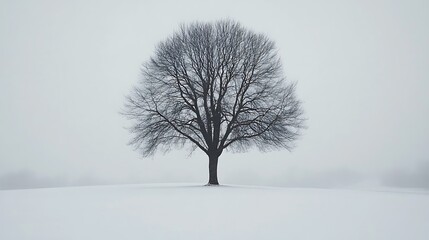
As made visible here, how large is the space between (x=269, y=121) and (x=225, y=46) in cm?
606

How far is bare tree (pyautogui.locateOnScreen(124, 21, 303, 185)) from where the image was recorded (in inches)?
1006

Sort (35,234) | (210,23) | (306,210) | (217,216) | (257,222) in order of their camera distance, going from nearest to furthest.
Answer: (35,234)
(257,222)
(217,216)
(306,210)
(210,23)

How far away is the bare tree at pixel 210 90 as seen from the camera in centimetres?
2556

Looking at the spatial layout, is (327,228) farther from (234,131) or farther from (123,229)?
Answer: (234,131)

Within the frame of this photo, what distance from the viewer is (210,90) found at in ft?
85.1

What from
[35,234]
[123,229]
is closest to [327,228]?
→ [123,229]

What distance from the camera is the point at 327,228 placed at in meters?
8.34

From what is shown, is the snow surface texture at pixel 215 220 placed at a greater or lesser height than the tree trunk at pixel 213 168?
lesser

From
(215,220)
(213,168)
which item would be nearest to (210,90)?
(213,168)

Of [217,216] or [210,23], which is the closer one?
[217,216]

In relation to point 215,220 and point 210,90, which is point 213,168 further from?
point 215,220

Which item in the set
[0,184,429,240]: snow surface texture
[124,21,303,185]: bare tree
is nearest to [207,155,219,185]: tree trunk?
[124,21,303,185]: bare tree

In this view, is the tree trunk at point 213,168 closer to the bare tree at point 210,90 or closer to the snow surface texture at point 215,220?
the bare tree at point 210,90

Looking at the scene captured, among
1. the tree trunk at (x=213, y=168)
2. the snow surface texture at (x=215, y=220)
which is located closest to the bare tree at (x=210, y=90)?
the tree trunk at (x=213, y=168)
